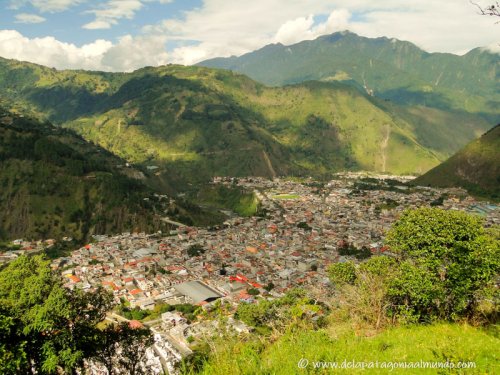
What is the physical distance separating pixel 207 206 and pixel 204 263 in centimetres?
5170

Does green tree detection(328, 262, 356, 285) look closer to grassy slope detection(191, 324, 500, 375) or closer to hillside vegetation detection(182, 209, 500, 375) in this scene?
hillside vegetation detection(182, 209, 500, 375)

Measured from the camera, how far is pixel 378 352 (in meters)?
7.82

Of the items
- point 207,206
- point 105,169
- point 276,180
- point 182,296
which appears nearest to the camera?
point 182,296

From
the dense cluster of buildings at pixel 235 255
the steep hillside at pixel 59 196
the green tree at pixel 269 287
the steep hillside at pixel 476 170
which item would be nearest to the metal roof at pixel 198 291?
the dense cluster of buildings at pixel 235 255

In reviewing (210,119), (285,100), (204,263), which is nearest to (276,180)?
(210,119)

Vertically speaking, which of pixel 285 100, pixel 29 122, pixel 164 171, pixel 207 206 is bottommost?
pixel 207 206

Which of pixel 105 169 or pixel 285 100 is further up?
pixel 285 100

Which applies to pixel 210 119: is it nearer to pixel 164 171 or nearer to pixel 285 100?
pixel 164 171

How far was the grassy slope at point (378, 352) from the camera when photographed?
6902 millimetres

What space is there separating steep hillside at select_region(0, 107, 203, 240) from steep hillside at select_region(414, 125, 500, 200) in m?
77.7

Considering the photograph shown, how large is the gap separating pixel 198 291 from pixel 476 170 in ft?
273

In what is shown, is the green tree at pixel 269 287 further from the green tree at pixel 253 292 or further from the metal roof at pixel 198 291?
the metal roof at pixel 198 291

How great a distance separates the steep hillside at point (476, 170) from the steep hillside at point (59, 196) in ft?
255

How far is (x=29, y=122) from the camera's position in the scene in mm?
94938
